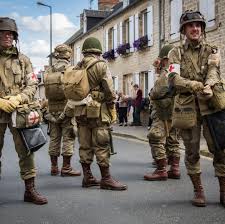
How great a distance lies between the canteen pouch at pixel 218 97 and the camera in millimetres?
5824

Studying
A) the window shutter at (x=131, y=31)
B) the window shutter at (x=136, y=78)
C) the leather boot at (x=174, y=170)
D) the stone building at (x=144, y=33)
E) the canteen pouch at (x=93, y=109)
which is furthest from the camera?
the window shutter at (x=131, y=31)

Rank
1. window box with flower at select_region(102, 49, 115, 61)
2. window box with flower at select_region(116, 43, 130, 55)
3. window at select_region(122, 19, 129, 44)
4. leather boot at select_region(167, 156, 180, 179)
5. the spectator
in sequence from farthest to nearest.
Answer: window box with flower at select_region(102, 49, 115, 61) < window at select_region(122, 19, 129, 44) < window box with flower at select_region(116, 43, 130, 55) < the spectator < leather boot at select_region(167, 156, 180, 179)

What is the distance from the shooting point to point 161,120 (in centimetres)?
820

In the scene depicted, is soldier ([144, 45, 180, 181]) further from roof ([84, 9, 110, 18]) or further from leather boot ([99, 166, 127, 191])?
roof ([84, 9, 110, 18])

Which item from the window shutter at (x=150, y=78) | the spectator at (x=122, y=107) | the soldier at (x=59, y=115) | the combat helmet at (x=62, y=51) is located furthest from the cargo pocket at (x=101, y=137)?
the window shutter at (x=150, y=78)

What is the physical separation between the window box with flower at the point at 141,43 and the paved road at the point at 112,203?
18281mm

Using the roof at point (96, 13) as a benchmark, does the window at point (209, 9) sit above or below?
below

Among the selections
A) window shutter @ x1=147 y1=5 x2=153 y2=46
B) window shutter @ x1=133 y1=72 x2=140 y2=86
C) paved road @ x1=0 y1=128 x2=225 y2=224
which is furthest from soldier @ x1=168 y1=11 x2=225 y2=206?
window shutter @ x1=133 y1=72 x2=140 y2=86

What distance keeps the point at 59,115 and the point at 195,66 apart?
10.4 feet

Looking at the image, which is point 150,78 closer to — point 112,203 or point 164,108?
point 164,108

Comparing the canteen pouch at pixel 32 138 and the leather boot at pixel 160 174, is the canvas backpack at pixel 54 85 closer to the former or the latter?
the leather boot at pixel 160 174

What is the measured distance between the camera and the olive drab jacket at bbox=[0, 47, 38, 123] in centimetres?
610

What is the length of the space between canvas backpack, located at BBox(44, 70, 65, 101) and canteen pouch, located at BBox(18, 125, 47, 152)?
2415 mm

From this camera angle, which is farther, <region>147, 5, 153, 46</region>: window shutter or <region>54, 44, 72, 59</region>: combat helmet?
<region>147, 5, 153, 46</region>: window shutter
